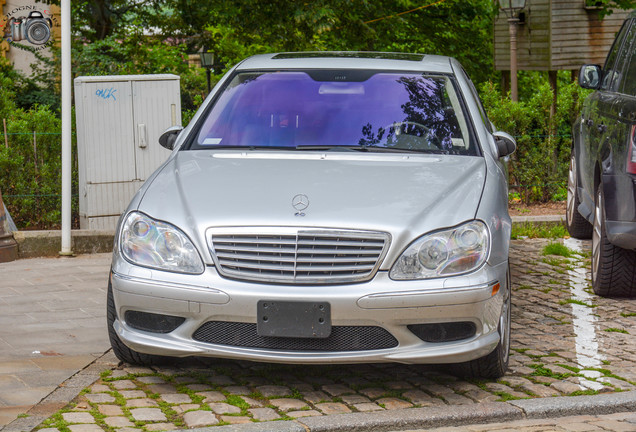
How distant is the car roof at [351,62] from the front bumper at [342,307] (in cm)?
193

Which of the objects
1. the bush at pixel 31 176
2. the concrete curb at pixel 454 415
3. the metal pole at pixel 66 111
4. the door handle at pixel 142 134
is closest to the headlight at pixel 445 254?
the concrete curb at pixel 454 415

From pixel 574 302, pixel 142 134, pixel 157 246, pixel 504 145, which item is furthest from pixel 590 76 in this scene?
pixel 157 246

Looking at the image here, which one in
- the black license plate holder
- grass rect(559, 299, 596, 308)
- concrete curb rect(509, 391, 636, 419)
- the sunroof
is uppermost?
the sunroof

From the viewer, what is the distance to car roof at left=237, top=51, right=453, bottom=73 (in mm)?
6473

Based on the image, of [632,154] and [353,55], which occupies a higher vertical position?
[353,55]

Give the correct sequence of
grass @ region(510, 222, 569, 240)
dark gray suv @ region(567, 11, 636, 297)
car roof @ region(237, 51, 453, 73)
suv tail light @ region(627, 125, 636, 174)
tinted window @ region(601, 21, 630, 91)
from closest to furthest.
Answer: car roof @ region(237, 51, 453, 73)
suv tail light @ region(627, 125, 636, 174)
dark gray suv @ region(567, 11, 636, 297)
tinted window @ region(601, 21, 630, 91)
grass @ region(510, 222, 569, 240)

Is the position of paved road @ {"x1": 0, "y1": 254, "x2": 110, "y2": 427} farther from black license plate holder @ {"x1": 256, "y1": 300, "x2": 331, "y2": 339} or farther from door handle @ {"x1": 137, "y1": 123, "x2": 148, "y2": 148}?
door handle @ {"x1": 137, "y1": 123, "x2": 148, "y2": 148}

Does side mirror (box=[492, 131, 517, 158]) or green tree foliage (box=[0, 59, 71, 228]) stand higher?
side mirror (box=[492, 131, 517, 158])

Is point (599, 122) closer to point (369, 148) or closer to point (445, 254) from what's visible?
point (369, 148)

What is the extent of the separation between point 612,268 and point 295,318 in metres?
3.40

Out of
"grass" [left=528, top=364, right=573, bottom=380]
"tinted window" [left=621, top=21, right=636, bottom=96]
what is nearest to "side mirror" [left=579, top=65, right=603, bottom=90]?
"tinted window" [left=621, top=21, right=636, bottom=96]

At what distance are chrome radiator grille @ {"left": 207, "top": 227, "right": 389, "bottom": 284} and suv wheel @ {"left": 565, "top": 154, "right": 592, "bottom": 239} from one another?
5256 millimetres

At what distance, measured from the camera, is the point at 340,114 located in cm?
607

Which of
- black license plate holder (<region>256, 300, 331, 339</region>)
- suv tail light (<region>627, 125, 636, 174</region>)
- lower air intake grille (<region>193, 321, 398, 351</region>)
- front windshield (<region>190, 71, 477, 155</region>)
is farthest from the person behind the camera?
suv tail light (<region>627, 125, 636, 174</region>)
